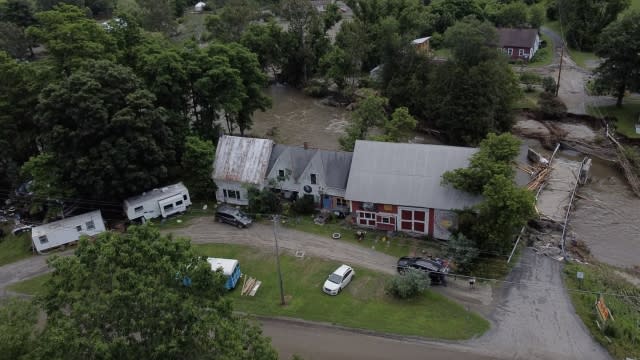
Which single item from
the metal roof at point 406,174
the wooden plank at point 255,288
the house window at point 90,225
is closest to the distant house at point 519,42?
the metal roof at point 406,174

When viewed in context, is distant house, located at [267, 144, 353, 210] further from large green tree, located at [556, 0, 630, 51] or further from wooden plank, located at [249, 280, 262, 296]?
large green tree, located at [556, 0, 630, 51]

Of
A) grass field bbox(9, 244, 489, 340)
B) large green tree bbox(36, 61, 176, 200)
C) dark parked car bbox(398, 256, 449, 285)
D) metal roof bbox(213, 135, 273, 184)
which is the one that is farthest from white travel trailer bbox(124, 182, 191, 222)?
dark parked car bbox(398, 256, 449, 285)

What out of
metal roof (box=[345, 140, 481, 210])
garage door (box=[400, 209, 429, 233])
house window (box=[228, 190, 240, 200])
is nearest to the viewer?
metal roof (box=[345, 140, 481, 210])

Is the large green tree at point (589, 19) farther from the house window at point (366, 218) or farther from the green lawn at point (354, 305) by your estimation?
the green lawn at point (354, 305)

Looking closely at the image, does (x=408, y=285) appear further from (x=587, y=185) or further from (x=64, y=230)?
(x=64, y=230)

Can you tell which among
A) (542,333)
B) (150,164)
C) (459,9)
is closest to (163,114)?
(150,164)

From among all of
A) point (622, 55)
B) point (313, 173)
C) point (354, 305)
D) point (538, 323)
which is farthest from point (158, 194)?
point (622, 55)
